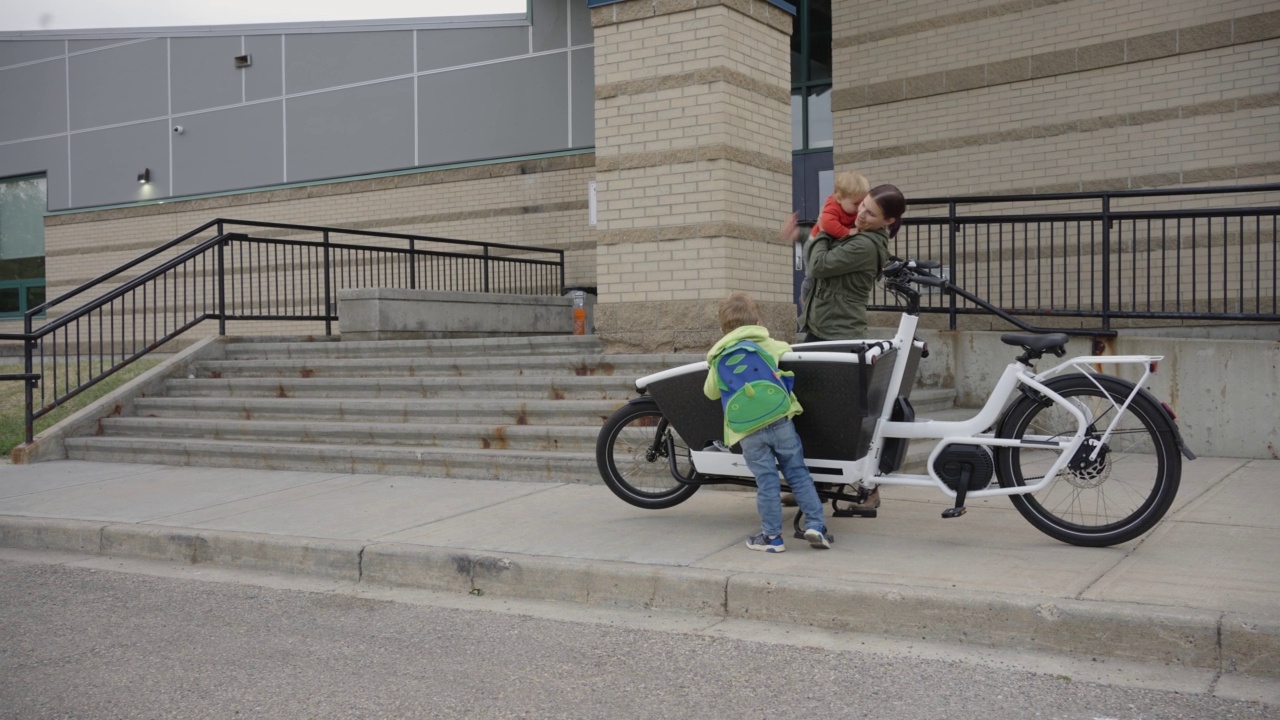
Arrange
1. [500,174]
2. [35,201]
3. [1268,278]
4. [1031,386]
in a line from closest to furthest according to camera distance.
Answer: [1031,386] < [1268,278] < [500,174] < [35,201]

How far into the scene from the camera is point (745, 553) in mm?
5445

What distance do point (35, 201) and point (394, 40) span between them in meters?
9.67

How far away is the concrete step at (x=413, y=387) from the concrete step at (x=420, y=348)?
81 centimetres

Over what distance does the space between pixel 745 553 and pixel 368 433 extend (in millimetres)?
4472

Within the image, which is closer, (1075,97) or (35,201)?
(1075,97)

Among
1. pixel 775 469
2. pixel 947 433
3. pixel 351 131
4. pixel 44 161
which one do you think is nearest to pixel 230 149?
pixel 351 131

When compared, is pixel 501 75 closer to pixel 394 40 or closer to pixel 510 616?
pixel 394 40

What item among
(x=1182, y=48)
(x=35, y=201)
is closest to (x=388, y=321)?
(x=1182, y=48)

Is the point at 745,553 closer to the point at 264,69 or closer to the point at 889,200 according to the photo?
the point at 889,200

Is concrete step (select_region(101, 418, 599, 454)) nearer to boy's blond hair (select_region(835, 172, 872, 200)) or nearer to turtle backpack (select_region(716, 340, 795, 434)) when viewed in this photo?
turtle backpack (select_region(716, 340, 795, 434))

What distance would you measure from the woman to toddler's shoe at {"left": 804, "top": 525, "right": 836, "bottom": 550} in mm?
1229

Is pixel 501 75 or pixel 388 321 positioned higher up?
pixel 501 75

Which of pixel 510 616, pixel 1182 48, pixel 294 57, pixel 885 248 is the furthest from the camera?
pixel 294 57

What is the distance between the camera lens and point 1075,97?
39.3 feet
